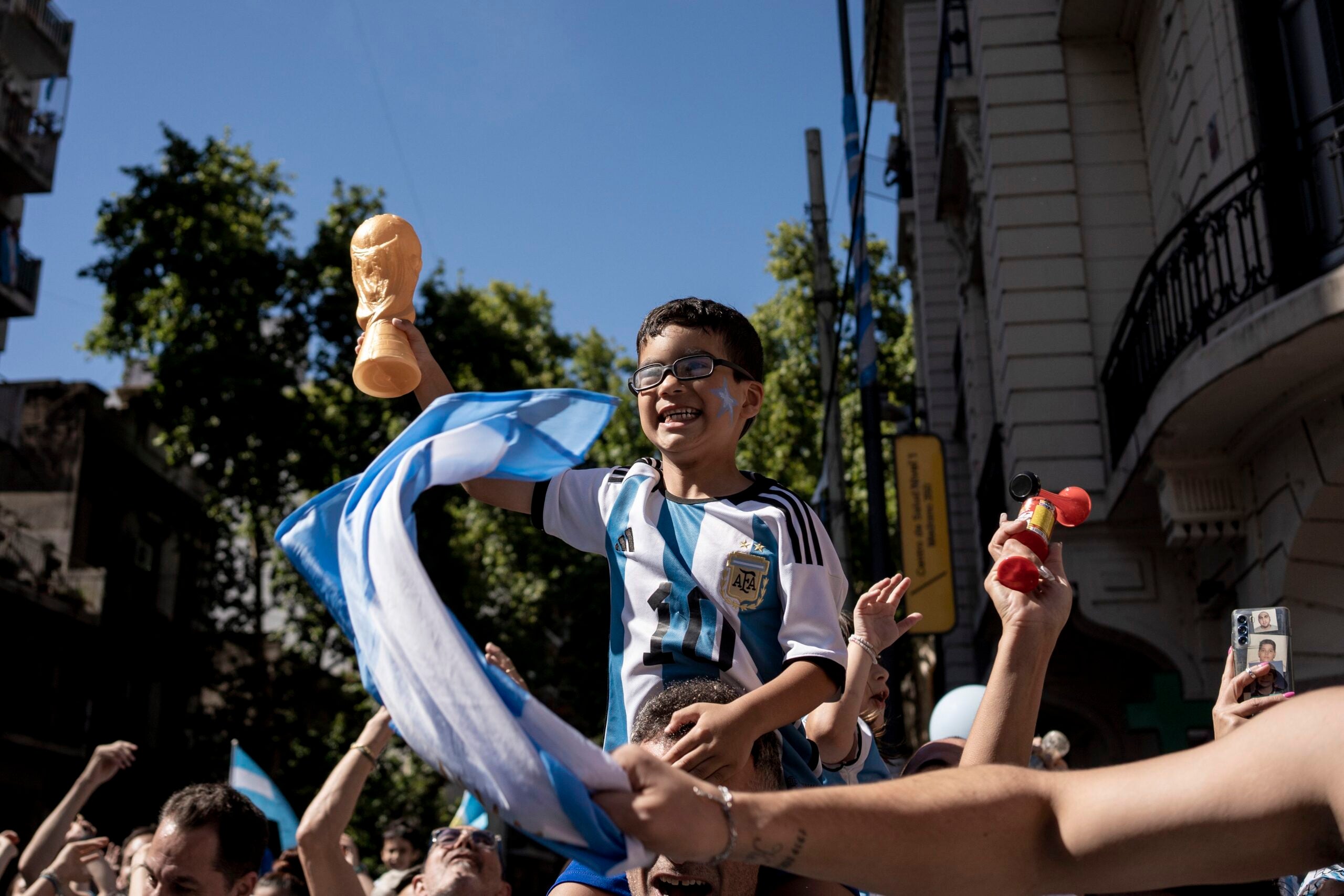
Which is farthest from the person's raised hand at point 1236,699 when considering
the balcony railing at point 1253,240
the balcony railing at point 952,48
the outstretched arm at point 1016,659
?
the balcony railing at point 952,48

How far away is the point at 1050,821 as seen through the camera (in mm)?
2119

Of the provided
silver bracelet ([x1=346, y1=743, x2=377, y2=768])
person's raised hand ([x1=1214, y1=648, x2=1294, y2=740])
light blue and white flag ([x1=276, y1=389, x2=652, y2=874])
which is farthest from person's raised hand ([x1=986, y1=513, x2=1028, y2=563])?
silver bracelet ([x1=346, y1=743, x2=377, y2=768])

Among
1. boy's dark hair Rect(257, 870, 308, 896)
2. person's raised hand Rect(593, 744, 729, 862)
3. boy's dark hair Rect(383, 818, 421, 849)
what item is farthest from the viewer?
boy's dark hair Rect(383, 818, 421, 849)

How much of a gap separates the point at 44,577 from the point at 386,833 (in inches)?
800

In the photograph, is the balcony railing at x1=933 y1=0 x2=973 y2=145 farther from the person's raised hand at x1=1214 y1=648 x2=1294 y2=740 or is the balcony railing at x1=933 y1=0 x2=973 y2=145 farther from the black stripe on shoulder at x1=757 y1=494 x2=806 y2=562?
the black stripe on shoulder at x1=757 y1=494 x2=806 y2=562

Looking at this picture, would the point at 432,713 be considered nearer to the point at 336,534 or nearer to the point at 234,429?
the point at 336,534

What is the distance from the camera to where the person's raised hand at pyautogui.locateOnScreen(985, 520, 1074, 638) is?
303 centimetres

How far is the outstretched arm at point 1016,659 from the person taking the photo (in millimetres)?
2844

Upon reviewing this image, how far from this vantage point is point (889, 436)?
17219mm

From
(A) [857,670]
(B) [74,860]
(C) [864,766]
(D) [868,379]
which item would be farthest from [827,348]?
(A) [857,670]

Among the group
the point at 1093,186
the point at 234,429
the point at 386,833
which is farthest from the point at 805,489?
the point at 386,833

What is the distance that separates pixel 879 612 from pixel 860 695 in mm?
323

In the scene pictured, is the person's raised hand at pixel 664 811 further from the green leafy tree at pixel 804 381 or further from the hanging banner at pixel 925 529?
the green leafy tree at pixel 804 381

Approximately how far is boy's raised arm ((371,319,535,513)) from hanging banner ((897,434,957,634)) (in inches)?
461
